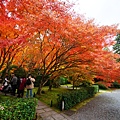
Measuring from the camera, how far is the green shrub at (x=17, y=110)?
4916 millimetres

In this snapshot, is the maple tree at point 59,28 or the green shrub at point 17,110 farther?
the maple tree at point 59,28

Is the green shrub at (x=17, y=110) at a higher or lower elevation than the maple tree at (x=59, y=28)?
lower

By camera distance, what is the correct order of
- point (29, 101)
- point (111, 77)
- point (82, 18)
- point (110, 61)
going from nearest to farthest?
point (29, 101)
point (82, 18)
point (110, 61)
point (111, 77)

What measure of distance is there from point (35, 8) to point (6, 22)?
1.64 metres

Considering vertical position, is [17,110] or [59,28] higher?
Result: [59,28]

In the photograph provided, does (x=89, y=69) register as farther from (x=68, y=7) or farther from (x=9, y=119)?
(x=9, y=119)

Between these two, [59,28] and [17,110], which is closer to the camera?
[17,110]

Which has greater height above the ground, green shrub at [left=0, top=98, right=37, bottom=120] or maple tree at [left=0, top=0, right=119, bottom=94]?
maple tree at [left=0, top=0, right=119, bottom=94]

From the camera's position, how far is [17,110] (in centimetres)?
541

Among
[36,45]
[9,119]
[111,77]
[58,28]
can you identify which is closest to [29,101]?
[9,119]

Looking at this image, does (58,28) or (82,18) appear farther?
(82,18)

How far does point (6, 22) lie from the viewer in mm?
7312

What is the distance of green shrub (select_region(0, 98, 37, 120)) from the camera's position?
16.1 ft

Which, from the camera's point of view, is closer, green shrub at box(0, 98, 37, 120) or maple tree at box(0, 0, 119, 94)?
green shrub at box(0, 98, 37, 120)
